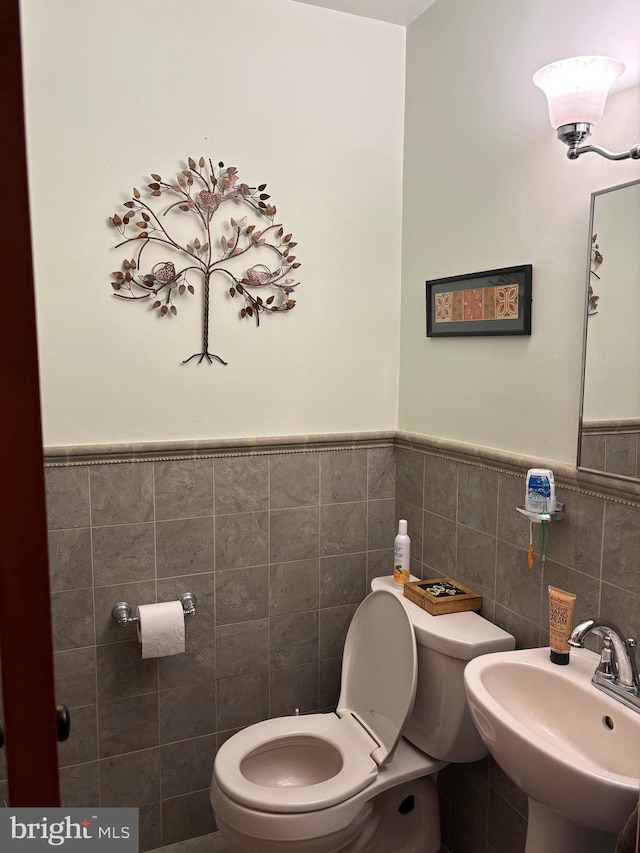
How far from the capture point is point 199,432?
7.14 ft

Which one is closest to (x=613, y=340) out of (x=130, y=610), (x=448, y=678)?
(x=448, y=678)

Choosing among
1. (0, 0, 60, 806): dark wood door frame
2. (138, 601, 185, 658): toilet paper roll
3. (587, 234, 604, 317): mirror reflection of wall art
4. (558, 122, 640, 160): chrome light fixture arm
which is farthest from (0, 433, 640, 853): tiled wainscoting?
(0, 0, 60, 806): dark wood door frame

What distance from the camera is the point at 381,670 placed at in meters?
2.05

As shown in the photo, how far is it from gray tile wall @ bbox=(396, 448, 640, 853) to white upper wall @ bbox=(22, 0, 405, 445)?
389 millimetres

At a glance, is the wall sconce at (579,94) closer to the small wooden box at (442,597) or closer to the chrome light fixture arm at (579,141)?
the chrome light fixture arm at (579,141)

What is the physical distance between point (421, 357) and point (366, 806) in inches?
53.9

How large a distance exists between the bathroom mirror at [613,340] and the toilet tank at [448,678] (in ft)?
1.83

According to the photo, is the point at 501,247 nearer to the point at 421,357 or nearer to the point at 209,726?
the point at 421,357

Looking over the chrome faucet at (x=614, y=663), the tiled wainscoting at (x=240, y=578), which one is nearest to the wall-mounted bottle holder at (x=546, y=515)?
the tiled wainscoting at (x=240, y=578)

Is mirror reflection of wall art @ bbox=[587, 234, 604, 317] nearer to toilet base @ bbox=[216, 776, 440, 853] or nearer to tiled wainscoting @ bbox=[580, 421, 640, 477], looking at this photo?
tiled wainscoting @ bbox=[580, 421, 640, 477]

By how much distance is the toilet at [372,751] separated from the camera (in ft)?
5.71

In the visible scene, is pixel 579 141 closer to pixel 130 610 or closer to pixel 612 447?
pixel 612 447

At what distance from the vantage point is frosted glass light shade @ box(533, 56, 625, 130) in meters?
1.41

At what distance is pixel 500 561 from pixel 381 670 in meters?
0.49
